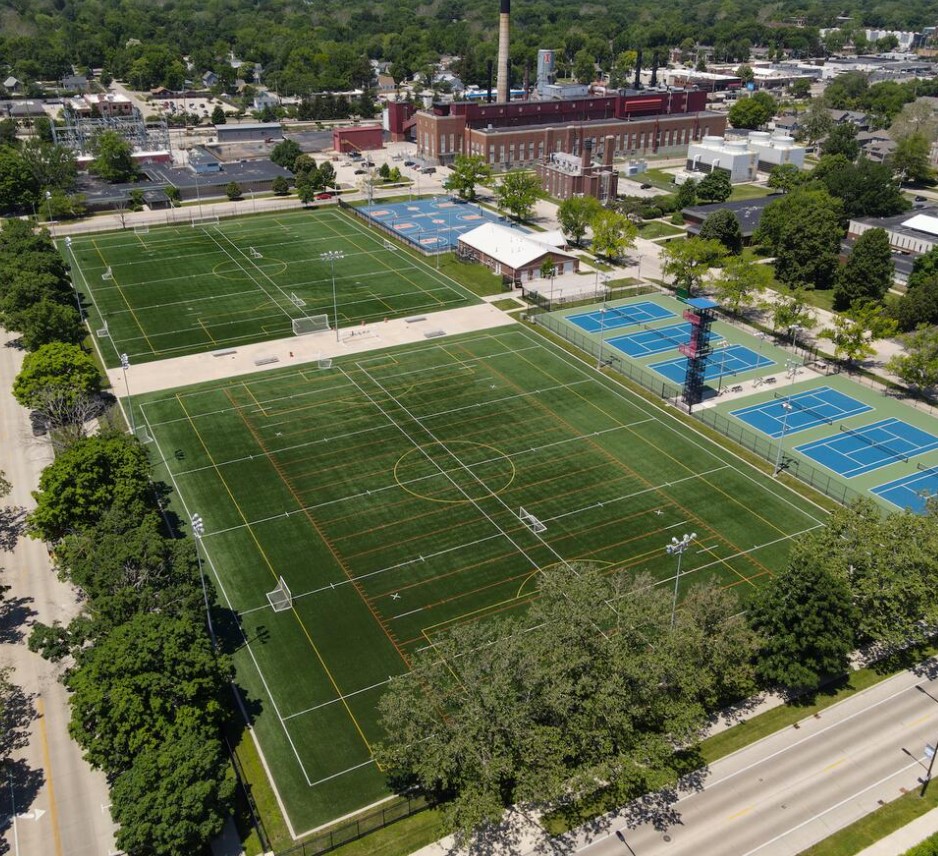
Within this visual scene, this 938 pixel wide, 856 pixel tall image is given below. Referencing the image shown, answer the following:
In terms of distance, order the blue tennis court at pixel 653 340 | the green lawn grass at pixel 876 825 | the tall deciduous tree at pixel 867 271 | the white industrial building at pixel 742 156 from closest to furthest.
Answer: the green lawn grass at pixel 876 825 → the blue tennis court at pixel 653 340 → the tall deciduous tree at pixel 867 271 → the white industrial building at pixel 742 156

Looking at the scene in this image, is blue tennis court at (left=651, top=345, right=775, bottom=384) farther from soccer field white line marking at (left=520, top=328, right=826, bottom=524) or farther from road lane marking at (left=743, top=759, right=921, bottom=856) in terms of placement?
road lane marking at (left=743, top=759, right=921, bottom=856)

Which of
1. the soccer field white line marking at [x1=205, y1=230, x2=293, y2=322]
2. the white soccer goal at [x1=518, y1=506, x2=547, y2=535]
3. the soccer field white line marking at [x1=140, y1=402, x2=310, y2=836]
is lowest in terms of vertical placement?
the soccer field white line marking at [x1=205, y1=230, x2=293, y2=322]

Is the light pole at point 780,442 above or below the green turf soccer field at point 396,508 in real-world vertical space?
above

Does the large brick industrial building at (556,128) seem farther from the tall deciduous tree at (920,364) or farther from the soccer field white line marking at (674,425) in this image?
the tall deciduous tree at (920,364)

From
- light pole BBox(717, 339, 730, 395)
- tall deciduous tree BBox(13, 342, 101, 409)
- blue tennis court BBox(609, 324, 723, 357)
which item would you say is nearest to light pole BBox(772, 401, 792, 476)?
light pole BBox(717, 339, 730, 395)

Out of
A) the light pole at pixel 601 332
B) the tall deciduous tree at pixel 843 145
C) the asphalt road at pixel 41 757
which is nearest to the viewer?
the asphalt road at pixel 41 757

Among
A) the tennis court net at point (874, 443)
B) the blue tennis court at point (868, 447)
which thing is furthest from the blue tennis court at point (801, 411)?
the blue tennis court at point (868, 447)

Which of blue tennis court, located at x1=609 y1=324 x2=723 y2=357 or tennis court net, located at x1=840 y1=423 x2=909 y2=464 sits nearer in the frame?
tennis court net, located at x1=840 y1=423 x2=909 y2=464
